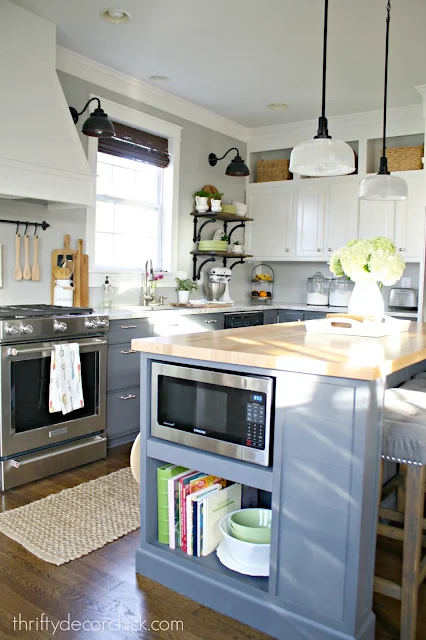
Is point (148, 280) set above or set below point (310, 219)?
below

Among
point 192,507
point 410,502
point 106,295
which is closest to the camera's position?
point 410,502

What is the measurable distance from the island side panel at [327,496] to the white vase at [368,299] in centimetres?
118

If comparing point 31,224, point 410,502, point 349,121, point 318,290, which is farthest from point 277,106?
point 410,502

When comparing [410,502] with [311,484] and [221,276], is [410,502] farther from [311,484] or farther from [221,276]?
[221,276]

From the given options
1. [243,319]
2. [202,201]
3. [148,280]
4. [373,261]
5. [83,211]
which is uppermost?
[202,201]

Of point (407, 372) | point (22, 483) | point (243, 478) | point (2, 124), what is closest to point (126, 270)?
point (2, 124)

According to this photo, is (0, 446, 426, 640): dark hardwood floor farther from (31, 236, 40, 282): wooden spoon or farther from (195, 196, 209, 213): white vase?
(195, 196, 209, 213): white vase

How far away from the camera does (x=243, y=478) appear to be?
1915mm

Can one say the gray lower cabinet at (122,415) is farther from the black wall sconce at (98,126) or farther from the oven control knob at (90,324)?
the black wall sconce at (98,126)

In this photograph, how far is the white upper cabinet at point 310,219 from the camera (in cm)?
555

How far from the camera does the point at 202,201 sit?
5.21 metres

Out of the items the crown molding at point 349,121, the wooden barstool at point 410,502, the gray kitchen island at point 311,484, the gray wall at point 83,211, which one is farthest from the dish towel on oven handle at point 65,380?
the crown molding at point 349,121

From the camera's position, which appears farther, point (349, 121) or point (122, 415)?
point (349, 121)

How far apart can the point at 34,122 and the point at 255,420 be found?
2.49 m
